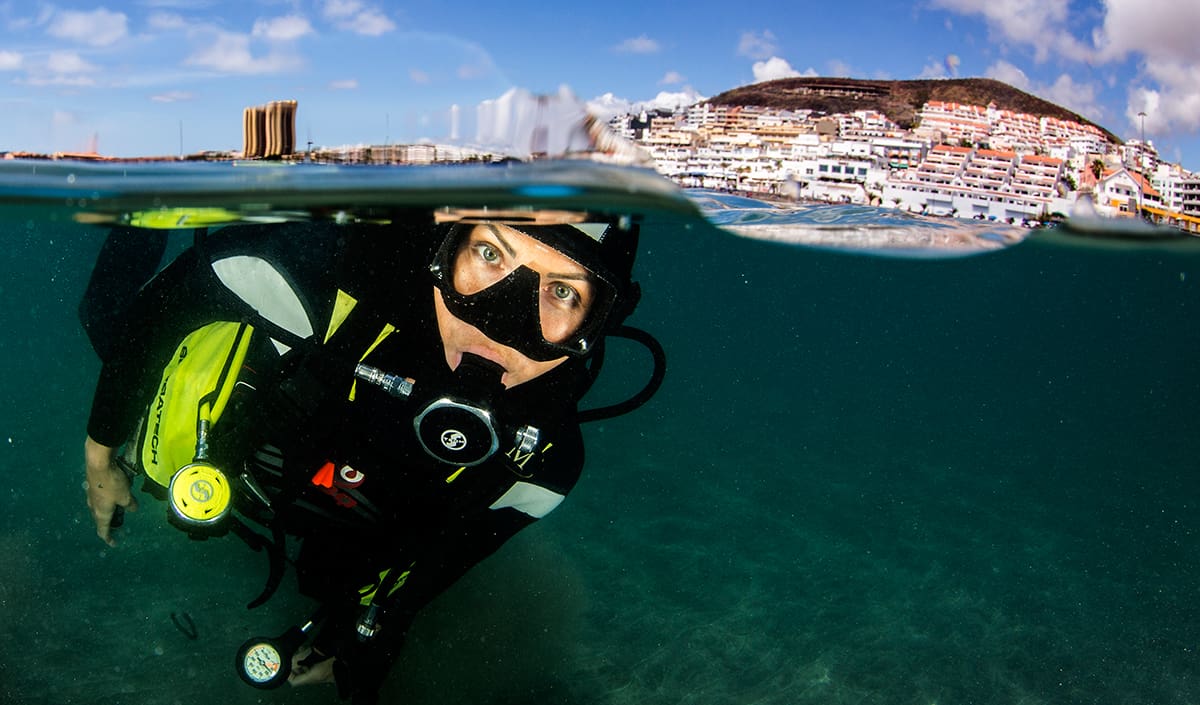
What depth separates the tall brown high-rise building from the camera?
5.64 metres

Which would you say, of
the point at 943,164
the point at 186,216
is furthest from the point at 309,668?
the point at 943,164

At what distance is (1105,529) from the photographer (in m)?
13.5

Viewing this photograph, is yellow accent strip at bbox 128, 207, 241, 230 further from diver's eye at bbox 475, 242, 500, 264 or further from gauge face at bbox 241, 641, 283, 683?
gauge face at bbox 241, 641, 283, 683

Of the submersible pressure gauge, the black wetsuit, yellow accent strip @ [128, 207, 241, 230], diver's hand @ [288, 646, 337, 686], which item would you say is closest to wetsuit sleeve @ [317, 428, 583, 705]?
the black wetsuit

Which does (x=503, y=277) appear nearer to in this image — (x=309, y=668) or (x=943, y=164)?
(x=309, y=668)

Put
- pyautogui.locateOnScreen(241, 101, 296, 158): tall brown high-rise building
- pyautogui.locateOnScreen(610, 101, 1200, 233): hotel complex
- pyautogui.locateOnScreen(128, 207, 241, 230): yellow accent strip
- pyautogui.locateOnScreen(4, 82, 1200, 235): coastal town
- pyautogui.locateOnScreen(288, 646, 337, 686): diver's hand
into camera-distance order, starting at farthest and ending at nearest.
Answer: pyautogui.locateOnScreen(610, 101, 1200, 233): hotel complex
pyautogui.locateOnScreen(128, 207, 241, 230): yellow accent strip
pyautogui.locateOnScreen(4, 82, 1200, 235): coastal town
pyautogui.locateOnScreen(241, 101, 296, 158): tall brown high-rise building
pyautogui.locateOnScreen(288, 646, 337, 686): diver's hand

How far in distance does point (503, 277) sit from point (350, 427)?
3.69ft

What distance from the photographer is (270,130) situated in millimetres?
5941

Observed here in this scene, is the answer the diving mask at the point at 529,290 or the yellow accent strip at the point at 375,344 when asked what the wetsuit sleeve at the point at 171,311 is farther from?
the diving mask at the point at 529,290

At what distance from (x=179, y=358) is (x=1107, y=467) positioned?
121 ft

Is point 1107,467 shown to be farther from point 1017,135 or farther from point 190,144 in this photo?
point 190,144

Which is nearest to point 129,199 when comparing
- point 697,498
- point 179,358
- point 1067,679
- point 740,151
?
point 179,358

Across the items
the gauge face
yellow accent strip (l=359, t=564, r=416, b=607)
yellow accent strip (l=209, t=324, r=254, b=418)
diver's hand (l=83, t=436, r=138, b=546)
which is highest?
yellow accent strip (l=209, t=324, r=254, b=418)

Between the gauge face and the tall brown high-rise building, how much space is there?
4.05 metres
